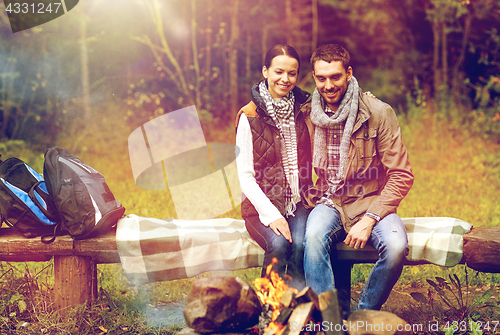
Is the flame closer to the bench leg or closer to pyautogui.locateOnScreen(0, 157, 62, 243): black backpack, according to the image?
the bench leg

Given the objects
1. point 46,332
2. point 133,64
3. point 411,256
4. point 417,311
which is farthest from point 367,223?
point 133,64

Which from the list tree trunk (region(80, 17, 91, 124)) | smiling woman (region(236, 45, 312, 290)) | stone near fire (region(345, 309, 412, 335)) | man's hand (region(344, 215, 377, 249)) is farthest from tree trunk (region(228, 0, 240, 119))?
stone near fire (region(345, 309, 412, 335))

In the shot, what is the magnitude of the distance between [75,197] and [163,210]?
2155 millimetres

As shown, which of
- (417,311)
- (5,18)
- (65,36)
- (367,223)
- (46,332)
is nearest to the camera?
(367,223)

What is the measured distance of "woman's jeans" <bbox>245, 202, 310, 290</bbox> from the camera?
2.51 meters

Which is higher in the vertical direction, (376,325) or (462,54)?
(462,54)

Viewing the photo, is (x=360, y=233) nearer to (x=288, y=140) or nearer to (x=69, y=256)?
(x=288, y=140)

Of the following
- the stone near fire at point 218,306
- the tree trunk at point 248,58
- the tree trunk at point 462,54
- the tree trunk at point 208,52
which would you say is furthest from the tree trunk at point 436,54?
the stone near fire at point 218,306

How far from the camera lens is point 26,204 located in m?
2.71

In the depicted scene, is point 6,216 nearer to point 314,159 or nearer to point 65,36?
point 314,159

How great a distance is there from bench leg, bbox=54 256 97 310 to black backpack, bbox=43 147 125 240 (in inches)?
7.5

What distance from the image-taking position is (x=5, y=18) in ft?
21.5

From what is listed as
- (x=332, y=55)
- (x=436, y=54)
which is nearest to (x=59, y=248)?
(x=332, y=55)

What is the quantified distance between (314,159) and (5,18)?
5.91 metres
